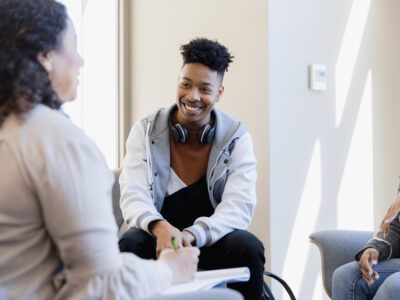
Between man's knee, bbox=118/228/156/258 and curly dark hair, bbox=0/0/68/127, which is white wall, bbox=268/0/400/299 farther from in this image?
curly dark hair, bbox=0/0/68/127

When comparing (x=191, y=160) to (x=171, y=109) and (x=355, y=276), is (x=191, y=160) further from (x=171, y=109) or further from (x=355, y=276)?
(x=355, y=276)

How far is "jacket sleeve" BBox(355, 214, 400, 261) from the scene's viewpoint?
6.22ft

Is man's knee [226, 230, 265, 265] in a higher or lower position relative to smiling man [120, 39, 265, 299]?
lower

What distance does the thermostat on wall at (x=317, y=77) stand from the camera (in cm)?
257

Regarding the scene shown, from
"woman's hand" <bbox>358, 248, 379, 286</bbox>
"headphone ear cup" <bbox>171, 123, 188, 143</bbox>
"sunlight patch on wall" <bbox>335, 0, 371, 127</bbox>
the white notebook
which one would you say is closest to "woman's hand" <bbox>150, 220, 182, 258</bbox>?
"headphone ear cup" <bbox>171, 123, 188, 143</bbox>

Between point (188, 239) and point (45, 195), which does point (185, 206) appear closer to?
point (188, 239)

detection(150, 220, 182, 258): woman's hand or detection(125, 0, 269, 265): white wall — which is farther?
detection(125, 0, 269, 265): white wall

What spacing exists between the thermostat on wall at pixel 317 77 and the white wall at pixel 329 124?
0.03 metres

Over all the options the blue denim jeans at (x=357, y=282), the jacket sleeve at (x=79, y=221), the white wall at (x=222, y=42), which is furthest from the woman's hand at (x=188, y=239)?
the jacket sleeve at (x=79, y=221)

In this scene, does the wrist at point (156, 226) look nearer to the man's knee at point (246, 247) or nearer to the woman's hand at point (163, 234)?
the woman's hand at point (163, 234)

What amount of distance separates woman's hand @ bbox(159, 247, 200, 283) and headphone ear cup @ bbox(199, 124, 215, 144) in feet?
3.32

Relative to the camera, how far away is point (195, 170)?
6.84 feet

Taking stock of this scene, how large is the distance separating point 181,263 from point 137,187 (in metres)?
0.97

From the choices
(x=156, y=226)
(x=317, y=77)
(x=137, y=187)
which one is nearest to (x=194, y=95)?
(x=137, y=187)
